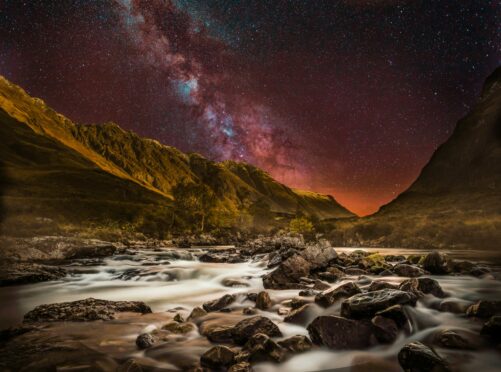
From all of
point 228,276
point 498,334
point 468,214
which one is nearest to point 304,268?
point 228,276

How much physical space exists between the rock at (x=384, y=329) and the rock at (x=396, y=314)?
167 millimetres

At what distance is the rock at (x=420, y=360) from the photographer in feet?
19.1

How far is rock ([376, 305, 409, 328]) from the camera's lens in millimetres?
8273

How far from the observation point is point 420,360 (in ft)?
19.7

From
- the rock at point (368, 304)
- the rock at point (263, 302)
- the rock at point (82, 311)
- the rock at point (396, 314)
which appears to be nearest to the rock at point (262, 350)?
the rock at point (368, 304)

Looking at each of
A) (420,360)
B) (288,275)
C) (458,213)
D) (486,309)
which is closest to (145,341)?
(420,360)

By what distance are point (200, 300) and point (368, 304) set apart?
31.4ft

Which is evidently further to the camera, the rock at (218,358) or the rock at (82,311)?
the rock at (82,311)

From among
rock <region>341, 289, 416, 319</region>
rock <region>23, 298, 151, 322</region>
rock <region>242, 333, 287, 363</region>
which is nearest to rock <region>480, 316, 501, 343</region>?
rock <region>341, 289, 416, 319</region>

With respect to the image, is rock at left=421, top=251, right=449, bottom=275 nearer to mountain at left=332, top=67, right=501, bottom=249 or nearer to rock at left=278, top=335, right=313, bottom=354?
rock at left=278, top=335, right=313, bottom=354

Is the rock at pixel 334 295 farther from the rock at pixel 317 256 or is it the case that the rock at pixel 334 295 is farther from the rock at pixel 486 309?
the rock at pixel 317 256

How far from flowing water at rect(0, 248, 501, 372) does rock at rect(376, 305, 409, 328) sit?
1.08 ft

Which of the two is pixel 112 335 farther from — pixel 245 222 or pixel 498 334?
pixel 245 222

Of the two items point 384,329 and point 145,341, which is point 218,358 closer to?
point 145,341
